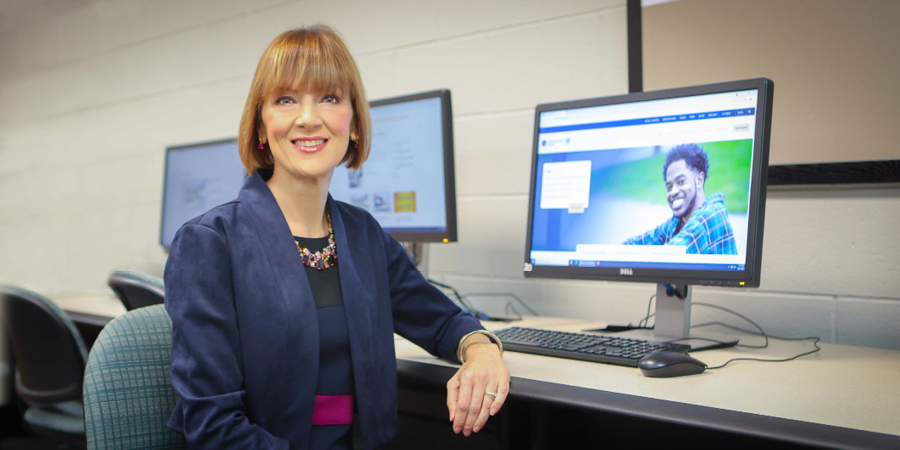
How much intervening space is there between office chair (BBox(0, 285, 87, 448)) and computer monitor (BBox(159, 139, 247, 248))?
0.60 meters

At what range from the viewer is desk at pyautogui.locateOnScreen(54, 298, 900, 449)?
0.71m

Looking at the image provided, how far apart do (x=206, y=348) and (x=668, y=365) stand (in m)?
0.65

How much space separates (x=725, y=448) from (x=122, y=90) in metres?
2.79

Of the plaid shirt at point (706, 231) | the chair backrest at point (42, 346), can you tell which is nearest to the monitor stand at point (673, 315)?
the plaid shirt at point (706, 231)

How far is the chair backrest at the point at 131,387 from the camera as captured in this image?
806 millimetres

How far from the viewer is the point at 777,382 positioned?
36.0 inches

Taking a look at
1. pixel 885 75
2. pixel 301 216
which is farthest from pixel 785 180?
pixel 301 216

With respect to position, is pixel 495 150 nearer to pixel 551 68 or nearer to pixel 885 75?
pixel 551 68

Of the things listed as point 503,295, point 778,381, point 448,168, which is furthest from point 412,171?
point 778,381

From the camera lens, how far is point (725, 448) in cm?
111

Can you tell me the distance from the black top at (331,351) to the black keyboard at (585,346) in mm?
341

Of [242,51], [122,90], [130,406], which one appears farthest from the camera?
[122,90]

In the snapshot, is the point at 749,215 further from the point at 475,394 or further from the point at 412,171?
the point at 412,171

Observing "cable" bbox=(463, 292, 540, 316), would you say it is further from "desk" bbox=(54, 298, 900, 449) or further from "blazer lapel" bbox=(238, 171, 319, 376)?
"blazer lapel" bbox=(238, 171, 319, 376)
